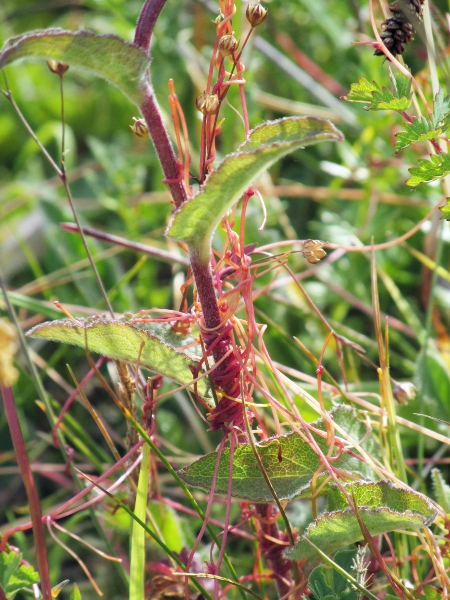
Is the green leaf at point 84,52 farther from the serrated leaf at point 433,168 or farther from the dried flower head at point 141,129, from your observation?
the serrated leaf at point 433,168

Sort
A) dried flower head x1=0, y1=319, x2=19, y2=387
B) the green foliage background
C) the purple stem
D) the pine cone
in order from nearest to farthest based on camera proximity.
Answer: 1. dried flower head x1=0, y1=319, x2=19, y2=387
2. the purple stem
3. the pine cone
4. the green foliage background

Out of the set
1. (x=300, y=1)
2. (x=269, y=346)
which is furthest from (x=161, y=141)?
(x=300, y=1)

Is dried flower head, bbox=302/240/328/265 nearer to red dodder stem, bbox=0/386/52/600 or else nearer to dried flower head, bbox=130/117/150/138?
dried flower head, bbox=130/117/150/138

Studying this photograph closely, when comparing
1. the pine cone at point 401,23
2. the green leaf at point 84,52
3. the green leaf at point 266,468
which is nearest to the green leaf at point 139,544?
the green leaf at point 266,468

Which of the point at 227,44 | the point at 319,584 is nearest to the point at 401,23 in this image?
the point at 227,44

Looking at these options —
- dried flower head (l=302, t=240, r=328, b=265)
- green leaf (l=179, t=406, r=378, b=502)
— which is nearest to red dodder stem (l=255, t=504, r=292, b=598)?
green leaf (l=179, t=406, r=378, b=502)

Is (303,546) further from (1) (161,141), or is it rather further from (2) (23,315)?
(2) (23,315)

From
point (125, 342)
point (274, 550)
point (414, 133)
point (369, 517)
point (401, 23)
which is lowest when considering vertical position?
point (274, 550)

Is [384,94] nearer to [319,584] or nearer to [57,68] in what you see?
[57,68]
